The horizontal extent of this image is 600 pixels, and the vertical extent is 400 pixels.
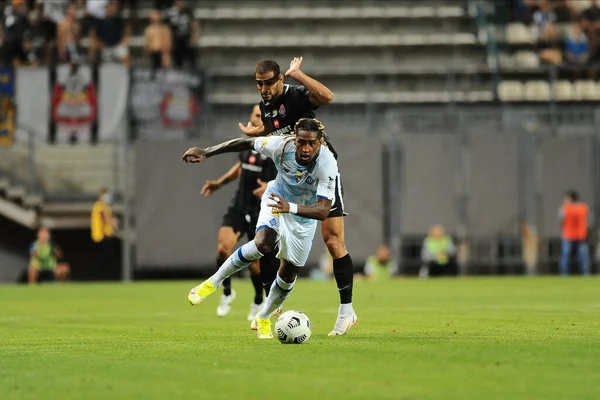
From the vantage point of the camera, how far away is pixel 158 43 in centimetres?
3228

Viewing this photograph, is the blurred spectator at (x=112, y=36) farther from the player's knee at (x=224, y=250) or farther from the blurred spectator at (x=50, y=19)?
the player's knee at (x=224, y=250)

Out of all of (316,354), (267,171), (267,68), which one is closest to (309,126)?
(267,68)

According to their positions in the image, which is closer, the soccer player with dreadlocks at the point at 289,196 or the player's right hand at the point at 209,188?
the soccer player with dreadlocks at the point at 289,196

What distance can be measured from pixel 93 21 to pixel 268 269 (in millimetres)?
21144

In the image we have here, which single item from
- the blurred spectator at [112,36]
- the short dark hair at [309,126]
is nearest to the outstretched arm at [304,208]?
the short dark hair at [309,126]

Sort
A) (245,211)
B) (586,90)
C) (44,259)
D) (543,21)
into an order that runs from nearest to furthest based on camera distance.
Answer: (245,211) < (44,259) < (586,90) < (543,21)

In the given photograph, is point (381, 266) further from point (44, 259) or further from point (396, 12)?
point (396, 12)

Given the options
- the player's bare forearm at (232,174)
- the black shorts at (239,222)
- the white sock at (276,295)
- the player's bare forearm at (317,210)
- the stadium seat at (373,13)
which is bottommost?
the white sock at (276,295)

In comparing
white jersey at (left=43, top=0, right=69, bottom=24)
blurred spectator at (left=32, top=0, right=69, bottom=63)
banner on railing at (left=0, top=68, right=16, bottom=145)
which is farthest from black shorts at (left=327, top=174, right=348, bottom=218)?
white jersey at (left=43, top=0, right=69, bottom=24)

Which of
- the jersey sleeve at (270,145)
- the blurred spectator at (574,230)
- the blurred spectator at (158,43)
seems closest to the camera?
the jersey sleeve at (270,145)

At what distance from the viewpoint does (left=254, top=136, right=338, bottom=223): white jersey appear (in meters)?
10.7

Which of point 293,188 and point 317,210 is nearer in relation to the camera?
point 317,210

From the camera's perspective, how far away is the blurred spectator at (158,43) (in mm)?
31875

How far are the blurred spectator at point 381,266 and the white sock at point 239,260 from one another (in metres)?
18.4
